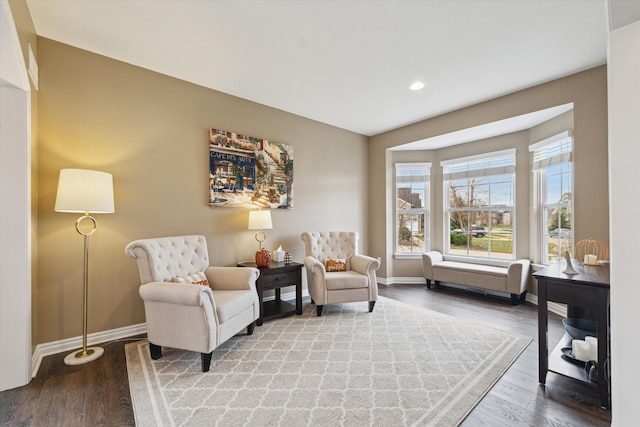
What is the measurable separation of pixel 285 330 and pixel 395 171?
3566 millimetres

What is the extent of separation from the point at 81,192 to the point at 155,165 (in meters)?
0.86

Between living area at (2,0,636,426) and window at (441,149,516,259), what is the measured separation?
182mm

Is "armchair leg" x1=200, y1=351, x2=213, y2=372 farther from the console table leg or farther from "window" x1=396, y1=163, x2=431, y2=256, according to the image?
→ "window" x1=396, y1=163, x2=431, y2=256

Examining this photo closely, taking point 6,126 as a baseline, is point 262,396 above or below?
below

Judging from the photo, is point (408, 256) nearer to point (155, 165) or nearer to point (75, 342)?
point (155, 165)

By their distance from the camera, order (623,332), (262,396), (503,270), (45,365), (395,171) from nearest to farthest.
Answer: (623,332) → (262,396) → (45,365) → (503,270) → (395,171)

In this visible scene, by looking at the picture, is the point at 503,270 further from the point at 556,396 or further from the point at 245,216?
the point at 245,216

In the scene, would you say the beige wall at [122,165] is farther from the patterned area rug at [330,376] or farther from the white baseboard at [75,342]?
the patterned area rug at [330,376]

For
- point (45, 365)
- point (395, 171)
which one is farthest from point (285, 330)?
point (395, 171)

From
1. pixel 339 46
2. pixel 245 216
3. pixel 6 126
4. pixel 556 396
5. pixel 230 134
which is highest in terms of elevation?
pixel 339 46

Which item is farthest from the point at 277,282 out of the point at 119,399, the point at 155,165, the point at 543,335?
the point at 543,335

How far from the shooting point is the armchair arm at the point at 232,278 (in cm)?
286

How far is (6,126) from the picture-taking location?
6.54 feet

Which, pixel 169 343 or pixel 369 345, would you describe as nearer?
pixel 169 343
